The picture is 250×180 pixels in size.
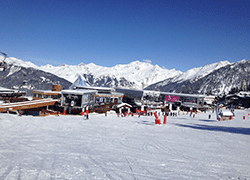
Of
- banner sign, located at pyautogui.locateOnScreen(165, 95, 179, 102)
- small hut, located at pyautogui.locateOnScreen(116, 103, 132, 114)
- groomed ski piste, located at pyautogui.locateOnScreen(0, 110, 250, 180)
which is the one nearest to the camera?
groomed ski piste, located at pyautogui.locateOnScreen(0, 110, 250, 180)

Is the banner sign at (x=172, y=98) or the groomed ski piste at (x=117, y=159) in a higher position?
the banner sign at (x=172, y=98)

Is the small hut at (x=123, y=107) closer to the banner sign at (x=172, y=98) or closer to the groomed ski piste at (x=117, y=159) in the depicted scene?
the groomed ski piste at (x=117, y=159)

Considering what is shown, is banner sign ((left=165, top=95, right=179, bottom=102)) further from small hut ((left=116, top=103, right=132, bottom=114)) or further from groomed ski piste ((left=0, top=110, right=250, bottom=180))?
groomed ski piste ((left=0, top=110, right=250, bottom=180))

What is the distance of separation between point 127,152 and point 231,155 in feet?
16.3

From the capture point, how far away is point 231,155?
821 centimetres

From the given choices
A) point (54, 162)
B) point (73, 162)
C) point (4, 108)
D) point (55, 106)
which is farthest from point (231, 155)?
point (55, 106)

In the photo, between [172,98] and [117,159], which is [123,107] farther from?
[172,98]

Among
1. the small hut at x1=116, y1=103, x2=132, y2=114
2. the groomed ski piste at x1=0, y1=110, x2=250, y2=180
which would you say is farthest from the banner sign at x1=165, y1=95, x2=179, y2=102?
the groomed ski piste at x1=0, y1=110, x2=250, y2=180

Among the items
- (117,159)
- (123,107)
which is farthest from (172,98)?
(117,159)

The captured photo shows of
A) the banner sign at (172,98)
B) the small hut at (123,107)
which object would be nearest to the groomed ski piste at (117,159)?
the small hut at (123,107)

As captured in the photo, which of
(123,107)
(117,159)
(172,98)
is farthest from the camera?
(172,98)

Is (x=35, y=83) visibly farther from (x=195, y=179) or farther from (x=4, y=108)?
(x=195, y=179)

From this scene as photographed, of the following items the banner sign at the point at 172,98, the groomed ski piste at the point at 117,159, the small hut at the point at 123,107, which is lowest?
the groomed ski piste at the point at 117,159

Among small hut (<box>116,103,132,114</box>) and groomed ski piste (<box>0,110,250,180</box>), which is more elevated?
small hut (<box>116,103,132,114</box>)
